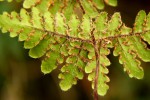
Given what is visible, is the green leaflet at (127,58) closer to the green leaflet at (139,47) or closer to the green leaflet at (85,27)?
the green leaflet at (139,47)

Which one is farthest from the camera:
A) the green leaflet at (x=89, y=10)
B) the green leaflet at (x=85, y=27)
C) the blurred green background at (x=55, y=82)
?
the blurred green background at (x=55, y=82)

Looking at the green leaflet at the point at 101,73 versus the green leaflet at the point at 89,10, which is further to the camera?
the green leaflet at the point at 89,10

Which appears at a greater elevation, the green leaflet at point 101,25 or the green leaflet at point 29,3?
the green leaflet at point 29,3

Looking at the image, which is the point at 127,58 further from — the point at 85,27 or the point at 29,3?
the point at 29,3

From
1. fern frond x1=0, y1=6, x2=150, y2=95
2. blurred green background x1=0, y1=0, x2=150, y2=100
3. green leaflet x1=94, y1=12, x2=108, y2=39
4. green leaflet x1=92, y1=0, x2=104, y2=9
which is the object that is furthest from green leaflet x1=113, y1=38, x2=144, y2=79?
blurred green background x1=0, y1=0, x2=150, y2=100

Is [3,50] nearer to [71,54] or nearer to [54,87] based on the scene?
[54,87]

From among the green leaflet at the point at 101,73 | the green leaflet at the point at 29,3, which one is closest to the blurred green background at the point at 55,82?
the green leaflet at the point at 29,3

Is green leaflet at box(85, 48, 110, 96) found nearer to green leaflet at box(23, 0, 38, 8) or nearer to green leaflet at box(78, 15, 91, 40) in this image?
green leaflet at box(78, 15, 91, 40)

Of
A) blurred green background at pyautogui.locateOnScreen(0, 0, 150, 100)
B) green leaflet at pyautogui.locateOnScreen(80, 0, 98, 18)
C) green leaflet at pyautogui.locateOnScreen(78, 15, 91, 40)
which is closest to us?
green leaflet at pyautogui.locateOnScreen(78, 15, 91, 40)

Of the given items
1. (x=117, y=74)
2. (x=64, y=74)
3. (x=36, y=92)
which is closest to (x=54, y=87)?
(x=36, y=92)

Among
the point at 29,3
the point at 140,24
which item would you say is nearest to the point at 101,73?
the point at 140,24
